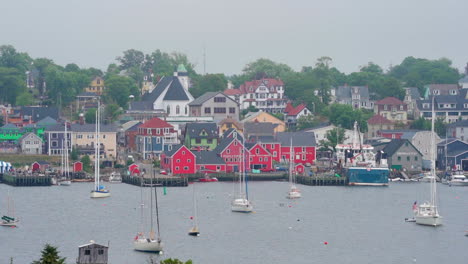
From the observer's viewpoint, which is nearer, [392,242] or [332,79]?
[392,242]

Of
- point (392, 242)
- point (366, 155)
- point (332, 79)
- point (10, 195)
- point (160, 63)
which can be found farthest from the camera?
point (160, 63)

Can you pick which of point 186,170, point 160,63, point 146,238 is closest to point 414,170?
point 186,170

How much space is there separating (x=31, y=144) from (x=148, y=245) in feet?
151

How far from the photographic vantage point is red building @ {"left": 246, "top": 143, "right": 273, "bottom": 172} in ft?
308

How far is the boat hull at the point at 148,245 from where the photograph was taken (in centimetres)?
5300

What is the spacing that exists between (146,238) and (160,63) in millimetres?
107355

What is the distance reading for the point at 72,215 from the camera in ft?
220

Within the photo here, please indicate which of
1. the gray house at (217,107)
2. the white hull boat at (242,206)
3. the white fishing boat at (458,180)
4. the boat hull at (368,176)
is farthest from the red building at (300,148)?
the white hull boat at (242,206)

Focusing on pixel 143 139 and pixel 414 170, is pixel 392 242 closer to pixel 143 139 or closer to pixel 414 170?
pixel 414 170

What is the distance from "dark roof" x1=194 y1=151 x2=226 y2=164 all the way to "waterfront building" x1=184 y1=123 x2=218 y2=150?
6877 mm

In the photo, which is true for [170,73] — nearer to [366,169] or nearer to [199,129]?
[199,129]

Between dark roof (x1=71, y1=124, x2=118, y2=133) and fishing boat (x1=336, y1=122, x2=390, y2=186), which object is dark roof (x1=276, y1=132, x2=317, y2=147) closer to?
fishing boat (x1=336, y1=122, x2=390, y2=186)

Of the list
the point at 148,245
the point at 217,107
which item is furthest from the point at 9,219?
the point at 217,107

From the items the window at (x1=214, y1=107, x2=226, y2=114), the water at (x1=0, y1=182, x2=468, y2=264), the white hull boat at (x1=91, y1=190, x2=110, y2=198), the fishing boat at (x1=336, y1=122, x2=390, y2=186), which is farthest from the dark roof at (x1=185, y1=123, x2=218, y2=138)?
the white hull boat at (x1=91, y1=190, x2=110, y2=198)
